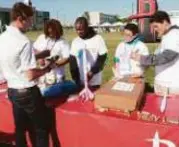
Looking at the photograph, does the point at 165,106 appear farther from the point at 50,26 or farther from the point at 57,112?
the point at 50,26

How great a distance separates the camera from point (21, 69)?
318cm

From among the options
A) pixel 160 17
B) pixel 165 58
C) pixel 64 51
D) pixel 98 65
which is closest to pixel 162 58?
pixel 165 58

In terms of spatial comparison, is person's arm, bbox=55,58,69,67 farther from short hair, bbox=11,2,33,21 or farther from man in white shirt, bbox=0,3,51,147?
short hair, bbox=11,2,33,21

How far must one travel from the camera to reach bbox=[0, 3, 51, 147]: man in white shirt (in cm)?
314

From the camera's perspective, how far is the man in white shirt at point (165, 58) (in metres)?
3.45

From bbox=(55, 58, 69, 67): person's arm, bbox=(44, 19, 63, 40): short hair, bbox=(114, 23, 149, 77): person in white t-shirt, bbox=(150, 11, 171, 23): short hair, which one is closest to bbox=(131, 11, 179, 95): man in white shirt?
bbox=(150, 11, 171, 23): short hair

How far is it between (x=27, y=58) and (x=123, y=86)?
877 mm

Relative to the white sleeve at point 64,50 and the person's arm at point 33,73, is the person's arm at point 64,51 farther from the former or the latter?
the person's arm at point 33,73

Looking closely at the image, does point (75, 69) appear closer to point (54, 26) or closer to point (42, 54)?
point (42, 54)

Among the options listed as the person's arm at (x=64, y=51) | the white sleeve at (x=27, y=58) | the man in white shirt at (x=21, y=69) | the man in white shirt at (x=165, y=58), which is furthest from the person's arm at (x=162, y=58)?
the person's arm at (x=64, y=51)

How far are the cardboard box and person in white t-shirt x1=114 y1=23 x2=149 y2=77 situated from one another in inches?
26.0

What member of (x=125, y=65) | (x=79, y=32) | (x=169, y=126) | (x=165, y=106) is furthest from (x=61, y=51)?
(x=169, y=126)

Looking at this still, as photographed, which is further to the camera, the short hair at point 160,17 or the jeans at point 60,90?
the jeans at point 60,90

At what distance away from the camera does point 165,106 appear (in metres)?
3.49
